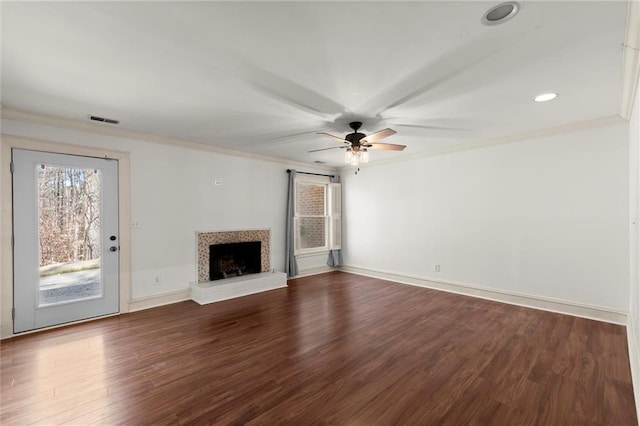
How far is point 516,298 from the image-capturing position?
4.40 metres

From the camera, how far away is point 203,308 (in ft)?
14.2

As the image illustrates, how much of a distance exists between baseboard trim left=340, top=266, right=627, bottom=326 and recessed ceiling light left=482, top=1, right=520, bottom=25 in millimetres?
4004

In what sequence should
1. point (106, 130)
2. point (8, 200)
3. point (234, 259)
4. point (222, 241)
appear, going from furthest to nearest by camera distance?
1. point (234, 259)
2. point (222, 241)
3. point (106, 130)
4. point (8, 200)

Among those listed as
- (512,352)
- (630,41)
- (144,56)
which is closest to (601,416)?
(512,352)

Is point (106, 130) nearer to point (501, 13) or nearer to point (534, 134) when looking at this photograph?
point (501, 13)

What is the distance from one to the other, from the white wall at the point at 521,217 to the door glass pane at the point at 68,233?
507 cm

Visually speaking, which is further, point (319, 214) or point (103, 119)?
point (319, 214)

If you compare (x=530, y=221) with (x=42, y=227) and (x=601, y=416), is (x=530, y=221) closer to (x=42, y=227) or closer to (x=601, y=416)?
(x=601, y=416)

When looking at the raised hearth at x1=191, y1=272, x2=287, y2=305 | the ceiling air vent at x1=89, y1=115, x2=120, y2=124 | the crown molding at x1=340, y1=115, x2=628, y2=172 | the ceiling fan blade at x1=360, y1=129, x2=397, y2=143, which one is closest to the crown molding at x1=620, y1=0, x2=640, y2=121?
the crown molding at x1=340, y1=115, x2=628, y2=172

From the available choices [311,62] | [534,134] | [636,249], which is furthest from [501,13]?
[534,134]

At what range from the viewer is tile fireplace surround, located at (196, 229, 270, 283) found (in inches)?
195

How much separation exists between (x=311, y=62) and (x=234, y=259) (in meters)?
4.16

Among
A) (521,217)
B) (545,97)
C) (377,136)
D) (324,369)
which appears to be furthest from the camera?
(521,217)

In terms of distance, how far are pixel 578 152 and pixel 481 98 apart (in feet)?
6.78
